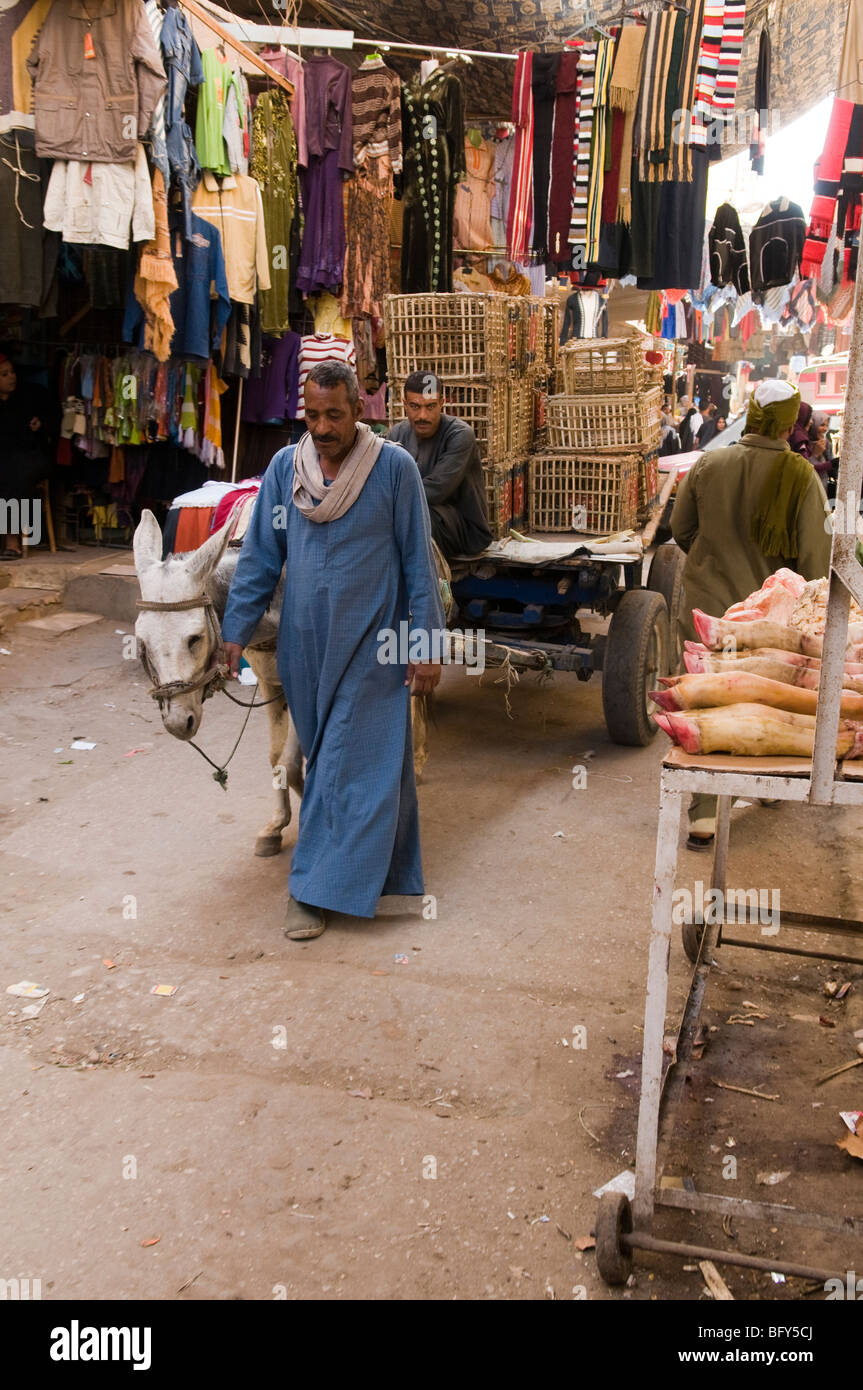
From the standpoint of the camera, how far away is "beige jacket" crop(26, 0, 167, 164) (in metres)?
6.16

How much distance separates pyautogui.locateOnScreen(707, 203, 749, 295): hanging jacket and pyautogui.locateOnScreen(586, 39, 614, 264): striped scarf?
7.35 feet

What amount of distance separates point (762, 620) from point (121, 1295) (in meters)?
2.21

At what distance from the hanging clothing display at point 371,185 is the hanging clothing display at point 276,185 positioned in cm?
57

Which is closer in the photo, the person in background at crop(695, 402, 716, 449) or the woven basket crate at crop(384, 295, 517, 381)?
the woven basket crate at crop(384, 295, 517, 381)

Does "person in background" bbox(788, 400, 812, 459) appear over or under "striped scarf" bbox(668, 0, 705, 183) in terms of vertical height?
under

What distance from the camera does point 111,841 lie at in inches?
195

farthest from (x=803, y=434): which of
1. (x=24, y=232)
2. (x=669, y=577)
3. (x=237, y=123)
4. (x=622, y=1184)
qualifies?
(x=622, y=1184)

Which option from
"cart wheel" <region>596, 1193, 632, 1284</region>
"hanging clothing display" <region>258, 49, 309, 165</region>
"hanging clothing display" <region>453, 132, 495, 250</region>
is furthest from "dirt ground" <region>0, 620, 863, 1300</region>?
A: "hanging clothing display" <region>453, 132, 495, 250</region>

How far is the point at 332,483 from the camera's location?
3.91 meters

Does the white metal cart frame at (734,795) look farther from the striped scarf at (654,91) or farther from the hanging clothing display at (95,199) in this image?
the striped scarf at (654,91)

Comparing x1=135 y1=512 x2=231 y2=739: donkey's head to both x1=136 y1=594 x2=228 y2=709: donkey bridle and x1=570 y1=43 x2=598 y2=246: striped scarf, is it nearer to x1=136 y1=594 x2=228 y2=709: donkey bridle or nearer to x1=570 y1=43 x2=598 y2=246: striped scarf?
x1=136 y1=594 x2=228 y2=709: donkey bridle

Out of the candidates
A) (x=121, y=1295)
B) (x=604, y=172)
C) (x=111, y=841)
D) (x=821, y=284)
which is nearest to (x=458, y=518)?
(x=111, y=841)

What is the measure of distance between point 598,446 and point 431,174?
10.7 feet

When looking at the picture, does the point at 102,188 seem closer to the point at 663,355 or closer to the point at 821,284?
the point at 663,355
